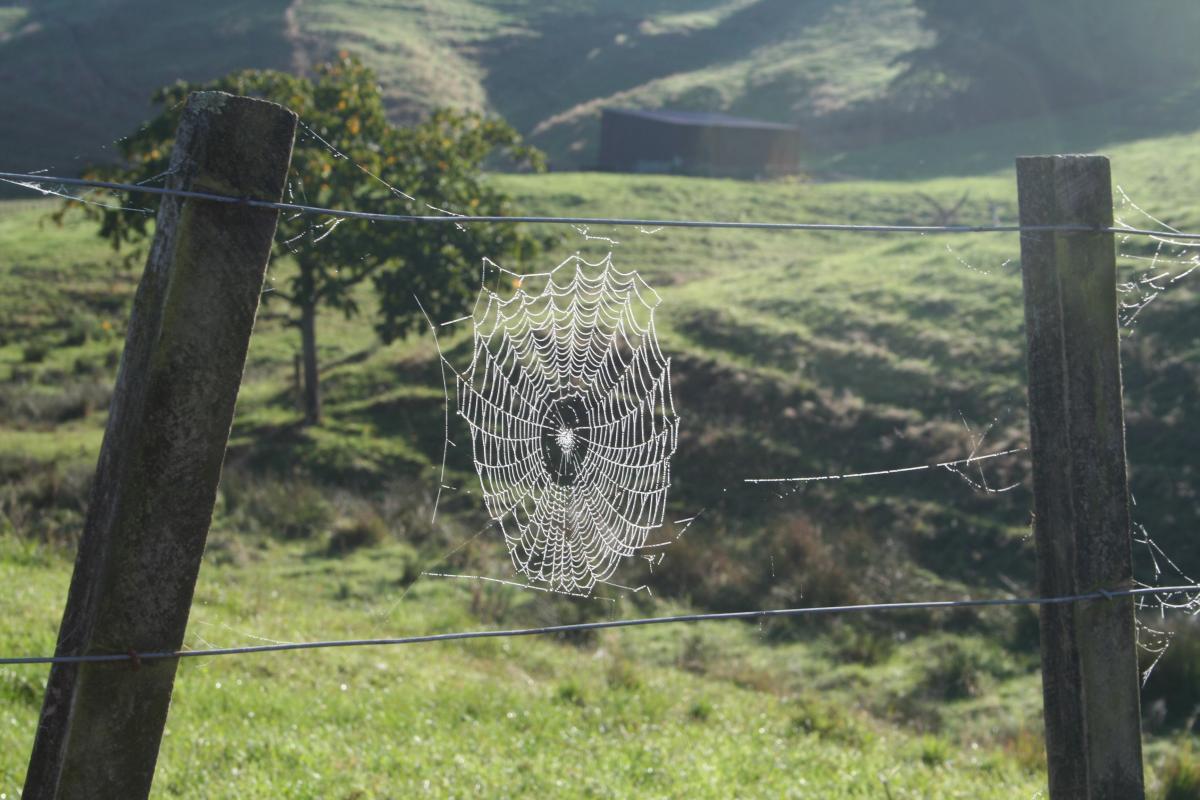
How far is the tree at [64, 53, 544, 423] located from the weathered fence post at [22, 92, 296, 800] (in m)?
14.2

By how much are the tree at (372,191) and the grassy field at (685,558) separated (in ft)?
8.19

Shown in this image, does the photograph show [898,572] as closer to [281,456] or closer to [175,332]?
[281,456]

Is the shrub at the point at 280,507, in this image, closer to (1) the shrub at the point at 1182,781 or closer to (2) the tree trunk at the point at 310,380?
(2) the tree trunk at the point at 310,380

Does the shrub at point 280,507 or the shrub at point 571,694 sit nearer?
the shrub at point 571,694

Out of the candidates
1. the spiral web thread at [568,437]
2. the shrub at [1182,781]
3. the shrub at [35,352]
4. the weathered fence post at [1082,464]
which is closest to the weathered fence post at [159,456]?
the spiral web thread at [568,437]

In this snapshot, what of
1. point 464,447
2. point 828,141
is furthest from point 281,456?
point 828,141

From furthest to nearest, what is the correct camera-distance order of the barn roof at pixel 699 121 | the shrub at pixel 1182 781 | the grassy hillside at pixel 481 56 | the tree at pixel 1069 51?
the grassy hillside at pixel 481 56
the tree at pixel 1069 51
the barn roof at pixel 699 121
the shrub at pixel 1182 781

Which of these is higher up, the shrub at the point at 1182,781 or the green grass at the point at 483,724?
the shrub at the point at 1182,781

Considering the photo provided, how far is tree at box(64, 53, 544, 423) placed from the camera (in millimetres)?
18297

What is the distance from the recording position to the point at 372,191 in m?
20.1

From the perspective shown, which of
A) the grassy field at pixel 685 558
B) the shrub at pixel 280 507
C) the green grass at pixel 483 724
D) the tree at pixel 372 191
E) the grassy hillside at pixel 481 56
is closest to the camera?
the green grass at pixel 483 724

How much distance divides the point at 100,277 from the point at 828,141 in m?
46.2

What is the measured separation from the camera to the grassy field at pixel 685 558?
7426 millimetres

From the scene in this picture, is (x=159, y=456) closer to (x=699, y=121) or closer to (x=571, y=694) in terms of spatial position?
(x=571, y=694)
